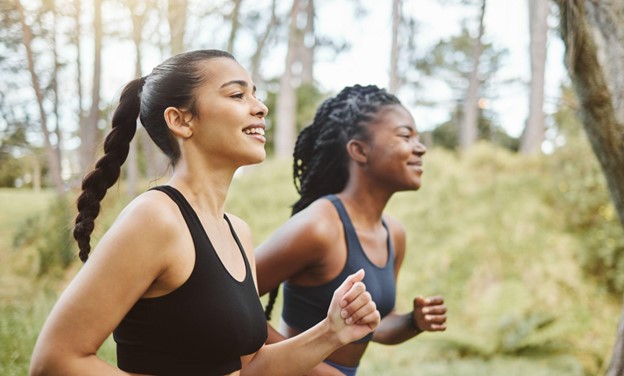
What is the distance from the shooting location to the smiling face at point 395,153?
2645 millimetres

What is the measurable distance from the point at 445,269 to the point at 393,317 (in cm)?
628

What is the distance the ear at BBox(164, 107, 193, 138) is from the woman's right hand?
59 centimetres

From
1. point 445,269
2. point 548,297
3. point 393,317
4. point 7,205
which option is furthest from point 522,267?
point 7,205

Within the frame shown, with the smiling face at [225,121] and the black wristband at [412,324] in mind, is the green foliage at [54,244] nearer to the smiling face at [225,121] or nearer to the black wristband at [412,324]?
the black wristband at [412,324]

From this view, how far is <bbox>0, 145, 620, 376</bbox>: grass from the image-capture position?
7.41 meters

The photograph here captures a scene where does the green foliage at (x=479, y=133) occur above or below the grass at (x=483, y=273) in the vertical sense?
below

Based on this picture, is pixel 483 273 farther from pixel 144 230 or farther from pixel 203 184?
pixel 144 230

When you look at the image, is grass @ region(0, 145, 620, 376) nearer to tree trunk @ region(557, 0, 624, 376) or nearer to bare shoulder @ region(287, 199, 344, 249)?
bare shoulder @ region(287, 199, 344, 249)

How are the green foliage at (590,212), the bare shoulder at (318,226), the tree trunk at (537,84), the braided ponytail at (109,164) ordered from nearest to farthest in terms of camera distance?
the braided ponytail at (109,164) → the bare shoulder at (318,226) → the green foliage at (590,212) → the tree trunk at (537,84)

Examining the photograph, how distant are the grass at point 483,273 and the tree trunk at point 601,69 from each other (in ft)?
14.6

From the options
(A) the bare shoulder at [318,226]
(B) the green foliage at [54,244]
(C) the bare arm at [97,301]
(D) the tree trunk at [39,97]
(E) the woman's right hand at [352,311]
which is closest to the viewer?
(C) the bare arm at [97,301]

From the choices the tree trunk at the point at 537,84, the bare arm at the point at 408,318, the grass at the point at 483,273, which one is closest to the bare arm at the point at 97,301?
the bare arm at the point at 408,318

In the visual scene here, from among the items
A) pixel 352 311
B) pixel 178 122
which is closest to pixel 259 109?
pixel 178 122

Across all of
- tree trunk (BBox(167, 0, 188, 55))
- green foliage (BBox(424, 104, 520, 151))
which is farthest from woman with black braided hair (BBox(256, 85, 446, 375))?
green foliage (BBox(424, 104, 520, 151))
